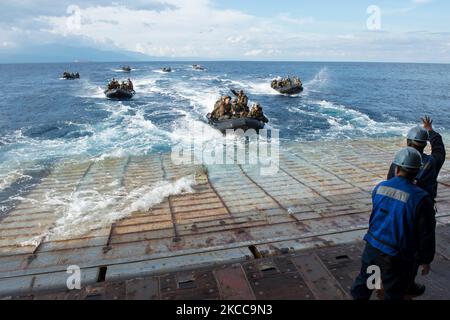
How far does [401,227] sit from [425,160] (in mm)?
1641

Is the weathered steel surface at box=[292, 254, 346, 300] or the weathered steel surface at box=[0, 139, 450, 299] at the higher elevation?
the weathered steel surface at box=[292, 254, 346, 300]

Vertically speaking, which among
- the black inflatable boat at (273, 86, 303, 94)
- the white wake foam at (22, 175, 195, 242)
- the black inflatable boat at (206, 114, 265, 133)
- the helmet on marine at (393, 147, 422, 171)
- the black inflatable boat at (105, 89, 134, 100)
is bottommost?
the white wake foam at (22, 175, 195, 242)

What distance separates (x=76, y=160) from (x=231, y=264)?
11.7 meters

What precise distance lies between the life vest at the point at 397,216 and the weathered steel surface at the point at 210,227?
139cm

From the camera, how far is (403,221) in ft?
11.2

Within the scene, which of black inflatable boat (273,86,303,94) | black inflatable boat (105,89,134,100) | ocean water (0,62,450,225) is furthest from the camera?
black inflatable boat (273,86,303,94)

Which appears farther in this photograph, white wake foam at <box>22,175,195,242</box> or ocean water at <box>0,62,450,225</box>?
ocean water at <box>0,62,450,225</box>

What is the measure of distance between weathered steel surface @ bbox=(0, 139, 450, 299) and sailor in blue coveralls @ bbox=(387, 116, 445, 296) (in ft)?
3.02

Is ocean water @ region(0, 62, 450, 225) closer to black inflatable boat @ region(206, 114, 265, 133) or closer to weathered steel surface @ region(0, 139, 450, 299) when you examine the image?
black inflatable boat @ region(206, 114, 265, 133)

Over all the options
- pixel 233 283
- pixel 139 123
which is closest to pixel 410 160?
pixel 233 283

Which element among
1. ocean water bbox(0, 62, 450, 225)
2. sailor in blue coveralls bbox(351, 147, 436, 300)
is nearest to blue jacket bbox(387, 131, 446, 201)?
sailor in blue coveralls bbox(351, 147, 436, 300)

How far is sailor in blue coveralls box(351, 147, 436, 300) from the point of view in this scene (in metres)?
3.38
